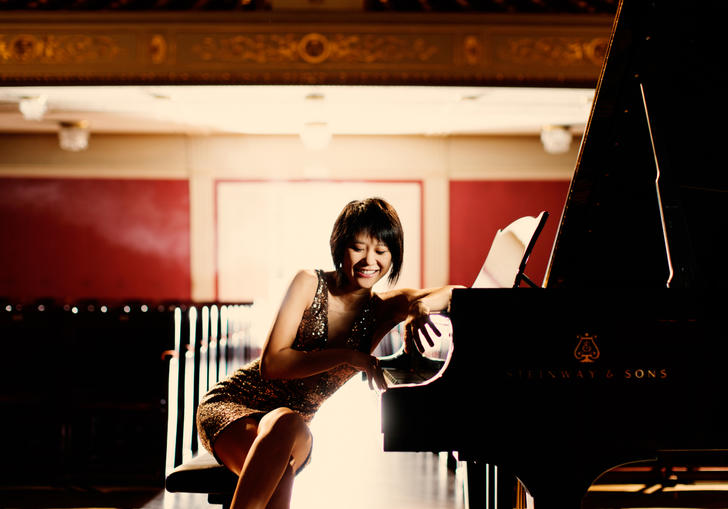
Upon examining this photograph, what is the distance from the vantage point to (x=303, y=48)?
7035 millimetres

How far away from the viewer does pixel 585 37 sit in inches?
279

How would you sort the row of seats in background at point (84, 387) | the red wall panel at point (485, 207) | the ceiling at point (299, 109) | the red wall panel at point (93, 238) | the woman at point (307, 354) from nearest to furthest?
the woman at point (307, 354) < the row of seats in background at point (84, 387) < the ceiling at point (299, 109) < the red wall panel at point (93, 238) < the red wall panel at point (485, 207)

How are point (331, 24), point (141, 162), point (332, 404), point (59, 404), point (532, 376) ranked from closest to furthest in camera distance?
point (532, 376), point (59, 404), point (332, 404), point (331, 24), point (141, 162)

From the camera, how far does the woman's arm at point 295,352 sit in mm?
1718

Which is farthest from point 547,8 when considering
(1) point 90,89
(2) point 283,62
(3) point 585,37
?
(1) point 90,89

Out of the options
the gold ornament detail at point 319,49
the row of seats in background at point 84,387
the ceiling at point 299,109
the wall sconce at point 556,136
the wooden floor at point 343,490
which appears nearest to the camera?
the wooden floor at point 343,490

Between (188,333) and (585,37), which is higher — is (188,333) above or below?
below

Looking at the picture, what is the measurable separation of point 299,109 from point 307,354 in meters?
7.03

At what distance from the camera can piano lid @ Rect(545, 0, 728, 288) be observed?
1.83 meters

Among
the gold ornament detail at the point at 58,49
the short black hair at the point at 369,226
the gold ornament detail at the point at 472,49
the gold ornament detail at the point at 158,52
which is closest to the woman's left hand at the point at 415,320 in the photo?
the short black hair at the point at 369,226

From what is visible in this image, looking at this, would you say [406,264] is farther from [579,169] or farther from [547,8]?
[579,169]

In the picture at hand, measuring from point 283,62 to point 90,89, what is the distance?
7.29 ft

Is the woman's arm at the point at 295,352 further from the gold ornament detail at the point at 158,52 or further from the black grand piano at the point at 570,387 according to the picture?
the gold ornament detail at the point at 158,52

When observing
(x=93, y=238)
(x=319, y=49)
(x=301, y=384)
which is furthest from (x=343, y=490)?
(x=93, y=238)
